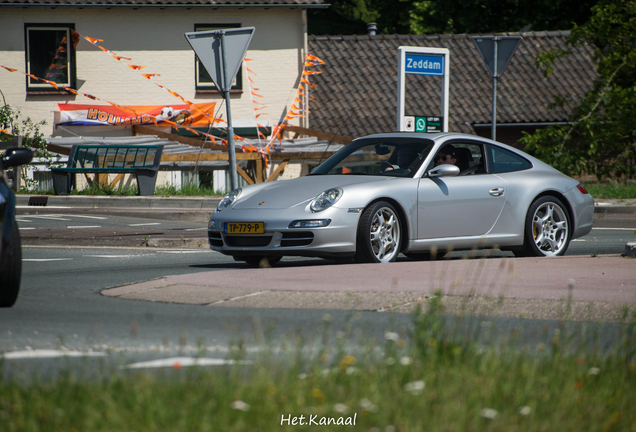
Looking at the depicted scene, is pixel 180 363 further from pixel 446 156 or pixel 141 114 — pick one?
pixel 141 114

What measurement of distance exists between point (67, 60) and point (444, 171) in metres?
18.6

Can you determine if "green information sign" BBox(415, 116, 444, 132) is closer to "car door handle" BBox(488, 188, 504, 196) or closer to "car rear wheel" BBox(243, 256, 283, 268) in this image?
"car door handle" BBox(488, 188, 504, 196)

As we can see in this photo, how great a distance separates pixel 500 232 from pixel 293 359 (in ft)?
18.8

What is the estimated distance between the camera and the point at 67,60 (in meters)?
25.1

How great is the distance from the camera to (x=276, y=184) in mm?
9102

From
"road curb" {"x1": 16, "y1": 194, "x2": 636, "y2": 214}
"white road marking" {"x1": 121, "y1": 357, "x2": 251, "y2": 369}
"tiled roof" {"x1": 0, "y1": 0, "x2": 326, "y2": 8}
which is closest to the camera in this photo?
"white road marking" {"x1": 121, "y1": 357, "x2": 251, "y2": 369}

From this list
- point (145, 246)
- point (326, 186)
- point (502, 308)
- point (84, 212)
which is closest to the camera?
point (502, 308)

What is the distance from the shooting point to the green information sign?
15.5m

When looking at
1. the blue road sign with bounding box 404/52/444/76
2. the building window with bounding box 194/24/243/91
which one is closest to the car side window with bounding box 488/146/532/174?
the blue road sign with bounding box 404/52/444/76

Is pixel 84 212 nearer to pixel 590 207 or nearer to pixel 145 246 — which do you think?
pixel 145 246

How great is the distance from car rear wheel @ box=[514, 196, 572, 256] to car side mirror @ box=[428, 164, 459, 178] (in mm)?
1162

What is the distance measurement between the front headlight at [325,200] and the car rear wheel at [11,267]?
3004mm

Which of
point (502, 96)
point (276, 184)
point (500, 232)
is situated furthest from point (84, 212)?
point (502, 96)

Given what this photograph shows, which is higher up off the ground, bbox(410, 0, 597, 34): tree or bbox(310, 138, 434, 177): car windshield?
bbox(410, 0, 597, 34): tree
